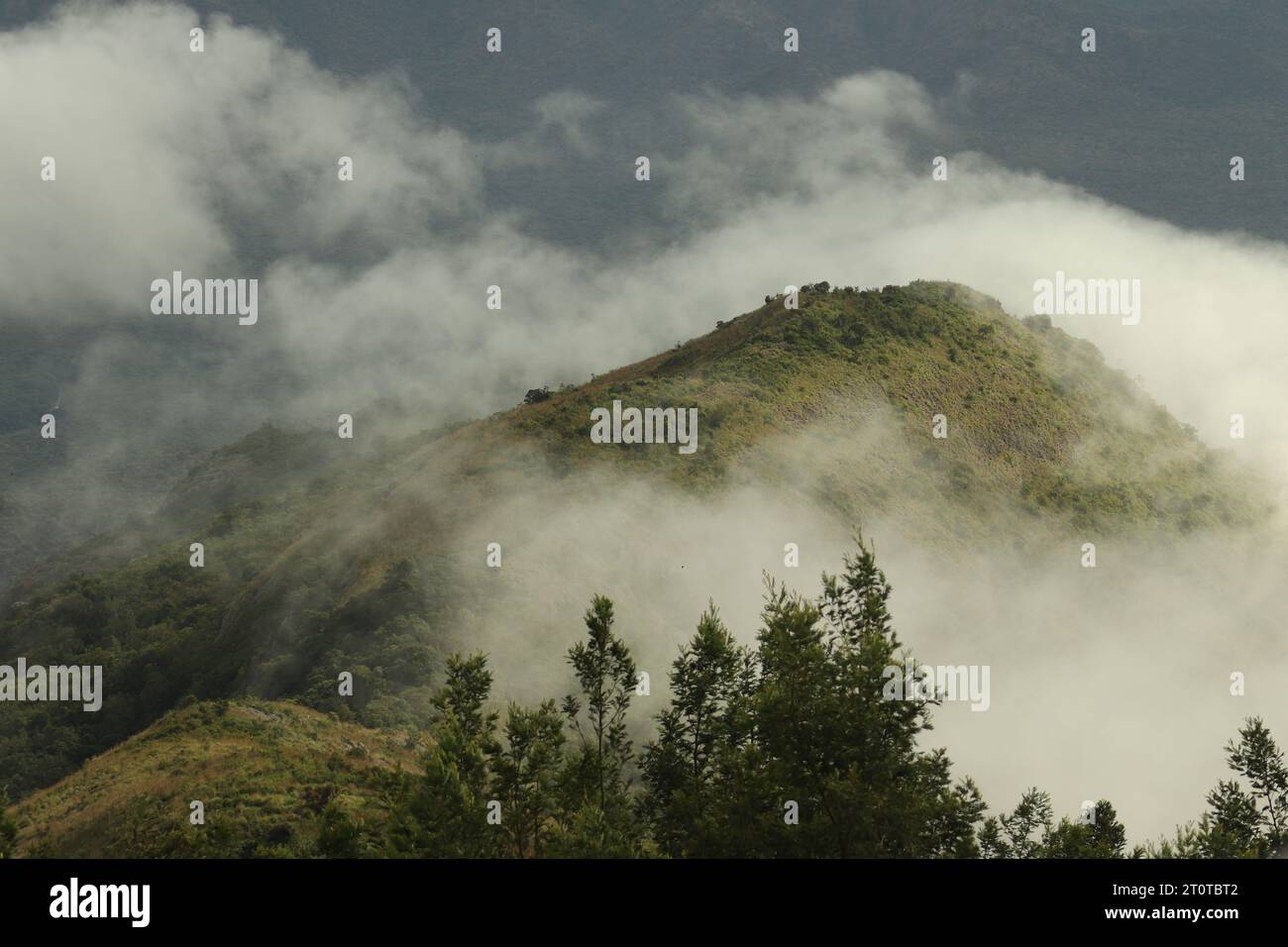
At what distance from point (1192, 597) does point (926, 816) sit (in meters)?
90.9

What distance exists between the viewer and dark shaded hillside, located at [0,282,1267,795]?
6881cm

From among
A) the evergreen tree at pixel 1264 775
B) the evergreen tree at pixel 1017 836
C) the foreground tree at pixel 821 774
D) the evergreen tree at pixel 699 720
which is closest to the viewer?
the foreground tree at pixel 821 774

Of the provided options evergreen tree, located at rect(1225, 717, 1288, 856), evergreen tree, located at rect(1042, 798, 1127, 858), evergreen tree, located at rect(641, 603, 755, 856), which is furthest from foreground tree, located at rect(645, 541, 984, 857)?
evergreen tree, located at rect(1225, 717, 1288, 856)

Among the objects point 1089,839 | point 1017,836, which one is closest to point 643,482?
point 1017,836

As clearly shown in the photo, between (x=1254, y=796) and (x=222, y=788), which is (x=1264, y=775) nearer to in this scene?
(x=1254, y=796)

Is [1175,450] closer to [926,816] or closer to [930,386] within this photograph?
[930,386]

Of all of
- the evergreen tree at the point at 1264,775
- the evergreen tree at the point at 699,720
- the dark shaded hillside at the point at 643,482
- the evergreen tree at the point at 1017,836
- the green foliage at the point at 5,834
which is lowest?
the evergreen tree at the point at 1017,836

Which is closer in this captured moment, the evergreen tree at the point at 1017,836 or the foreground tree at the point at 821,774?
the foreground tree at the point at 821,774

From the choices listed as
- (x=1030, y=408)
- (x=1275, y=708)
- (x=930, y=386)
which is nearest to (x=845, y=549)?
(x=930, y=386)

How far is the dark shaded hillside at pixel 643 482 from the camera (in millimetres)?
68812

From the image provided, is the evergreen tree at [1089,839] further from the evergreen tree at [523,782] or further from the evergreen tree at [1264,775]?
the evergreen tree at [523,782]

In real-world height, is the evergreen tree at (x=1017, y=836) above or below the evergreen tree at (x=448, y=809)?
below

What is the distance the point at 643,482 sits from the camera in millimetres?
83750

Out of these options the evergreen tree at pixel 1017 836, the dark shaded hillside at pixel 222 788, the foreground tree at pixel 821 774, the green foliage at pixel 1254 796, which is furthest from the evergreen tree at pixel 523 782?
the green foliage at pixel 1254 796
